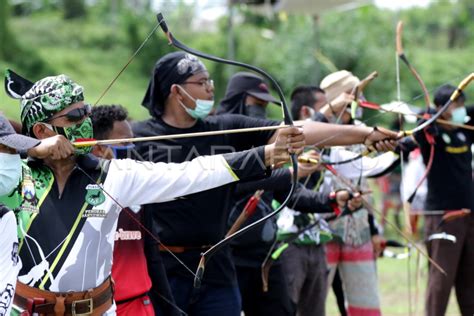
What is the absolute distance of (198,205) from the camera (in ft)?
16.1

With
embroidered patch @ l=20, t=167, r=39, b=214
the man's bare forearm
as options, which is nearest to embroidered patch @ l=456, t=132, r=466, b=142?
the man's bare forearm

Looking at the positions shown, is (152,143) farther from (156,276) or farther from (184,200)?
(156,276)

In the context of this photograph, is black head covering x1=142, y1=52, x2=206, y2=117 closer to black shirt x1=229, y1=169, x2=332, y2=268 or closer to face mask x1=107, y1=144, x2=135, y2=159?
face mask x1=107, y1=144, x2=135, y2=159

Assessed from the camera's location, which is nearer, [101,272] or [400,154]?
[101,272]

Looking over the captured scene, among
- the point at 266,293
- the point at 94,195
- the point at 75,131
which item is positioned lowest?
the point at 266,293

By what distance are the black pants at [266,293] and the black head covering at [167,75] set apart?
3.93 feet

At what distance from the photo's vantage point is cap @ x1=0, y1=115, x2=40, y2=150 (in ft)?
10.9

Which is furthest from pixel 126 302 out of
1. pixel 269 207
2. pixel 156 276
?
pixel 269 207

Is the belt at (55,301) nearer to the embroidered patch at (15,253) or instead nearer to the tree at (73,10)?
the embroidered patch at (15,253)

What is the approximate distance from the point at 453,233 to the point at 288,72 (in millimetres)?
15331

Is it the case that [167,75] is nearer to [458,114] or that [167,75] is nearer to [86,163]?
[86,163]

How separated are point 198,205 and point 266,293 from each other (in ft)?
3.73

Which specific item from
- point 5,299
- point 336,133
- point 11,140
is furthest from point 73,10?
point 5,299

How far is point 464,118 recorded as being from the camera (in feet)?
23.9
